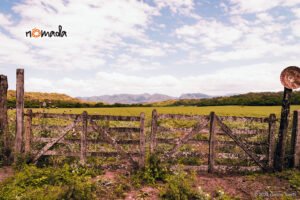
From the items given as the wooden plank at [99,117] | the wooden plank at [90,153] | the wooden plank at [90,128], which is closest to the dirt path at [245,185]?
the wooden plank at [90,153]

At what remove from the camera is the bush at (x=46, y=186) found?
649 cm

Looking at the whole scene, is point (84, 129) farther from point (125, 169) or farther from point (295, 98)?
point (295, 98)

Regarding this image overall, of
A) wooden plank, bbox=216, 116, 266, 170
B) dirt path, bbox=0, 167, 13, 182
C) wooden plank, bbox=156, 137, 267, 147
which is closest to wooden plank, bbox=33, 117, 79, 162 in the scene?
dirt path, bbox=0, 167, 13, 182

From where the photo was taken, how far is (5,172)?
9.02m

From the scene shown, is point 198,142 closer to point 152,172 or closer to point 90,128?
point 152,172

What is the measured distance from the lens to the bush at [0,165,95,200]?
649 cm

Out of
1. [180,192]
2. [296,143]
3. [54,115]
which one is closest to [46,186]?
[54,115]

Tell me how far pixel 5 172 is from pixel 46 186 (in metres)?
2.58

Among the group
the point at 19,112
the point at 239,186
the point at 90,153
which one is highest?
the point at 19,112

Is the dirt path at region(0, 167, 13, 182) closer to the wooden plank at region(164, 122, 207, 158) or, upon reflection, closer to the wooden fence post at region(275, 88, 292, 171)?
the wooden plank at region(164, 122, 207, 158)

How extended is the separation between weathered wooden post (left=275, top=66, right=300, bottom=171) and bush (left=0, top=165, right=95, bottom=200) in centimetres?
677

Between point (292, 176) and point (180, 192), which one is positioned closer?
point (180, 192)

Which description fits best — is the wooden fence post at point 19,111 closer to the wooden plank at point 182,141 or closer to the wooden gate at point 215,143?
the wooden gate at point 215,143

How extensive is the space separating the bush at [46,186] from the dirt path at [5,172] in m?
0.66
